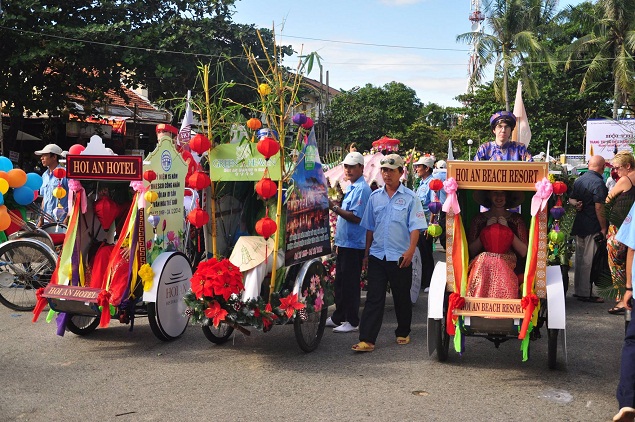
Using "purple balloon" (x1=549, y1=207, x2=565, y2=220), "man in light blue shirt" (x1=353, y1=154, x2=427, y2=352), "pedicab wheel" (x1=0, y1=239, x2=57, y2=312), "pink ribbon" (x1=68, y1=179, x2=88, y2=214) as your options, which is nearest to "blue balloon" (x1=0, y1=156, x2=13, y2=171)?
"pedicab wheel" (x1=0, y1=239, x2=57, y2=312)

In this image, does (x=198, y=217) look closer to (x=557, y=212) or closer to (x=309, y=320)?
(x=309, y=320)

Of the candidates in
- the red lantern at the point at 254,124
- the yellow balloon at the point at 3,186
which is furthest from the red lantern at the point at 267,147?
the yellow balloon at the point at 3,186

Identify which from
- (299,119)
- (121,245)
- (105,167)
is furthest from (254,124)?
(121,245)

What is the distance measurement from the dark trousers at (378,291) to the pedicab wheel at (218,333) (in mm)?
1274

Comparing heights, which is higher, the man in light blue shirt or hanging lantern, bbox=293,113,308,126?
hanging lantern, bbox=293,113,308,126

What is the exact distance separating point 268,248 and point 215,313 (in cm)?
82

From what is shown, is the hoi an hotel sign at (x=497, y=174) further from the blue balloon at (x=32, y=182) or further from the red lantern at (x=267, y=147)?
the blue balloon at (x=32, y=182)

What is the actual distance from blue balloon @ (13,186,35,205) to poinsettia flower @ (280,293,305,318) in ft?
12.7

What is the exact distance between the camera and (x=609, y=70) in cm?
3597

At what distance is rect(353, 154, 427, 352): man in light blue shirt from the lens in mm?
6367

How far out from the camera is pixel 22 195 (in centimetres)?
795

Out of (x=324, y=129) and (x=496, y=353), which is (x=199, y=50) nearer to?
(x=496, y=353)

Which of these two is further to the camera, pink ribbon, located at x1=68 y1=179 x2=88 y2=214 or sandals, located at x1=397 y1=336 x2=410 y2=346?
sandals, located at x1=397 y1=336 x2=410 y2=346

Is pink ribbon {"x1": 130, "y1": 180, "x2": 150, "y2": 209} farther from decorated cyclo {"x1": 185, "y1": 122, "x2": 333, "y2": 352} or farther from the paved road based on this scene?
the paved road
